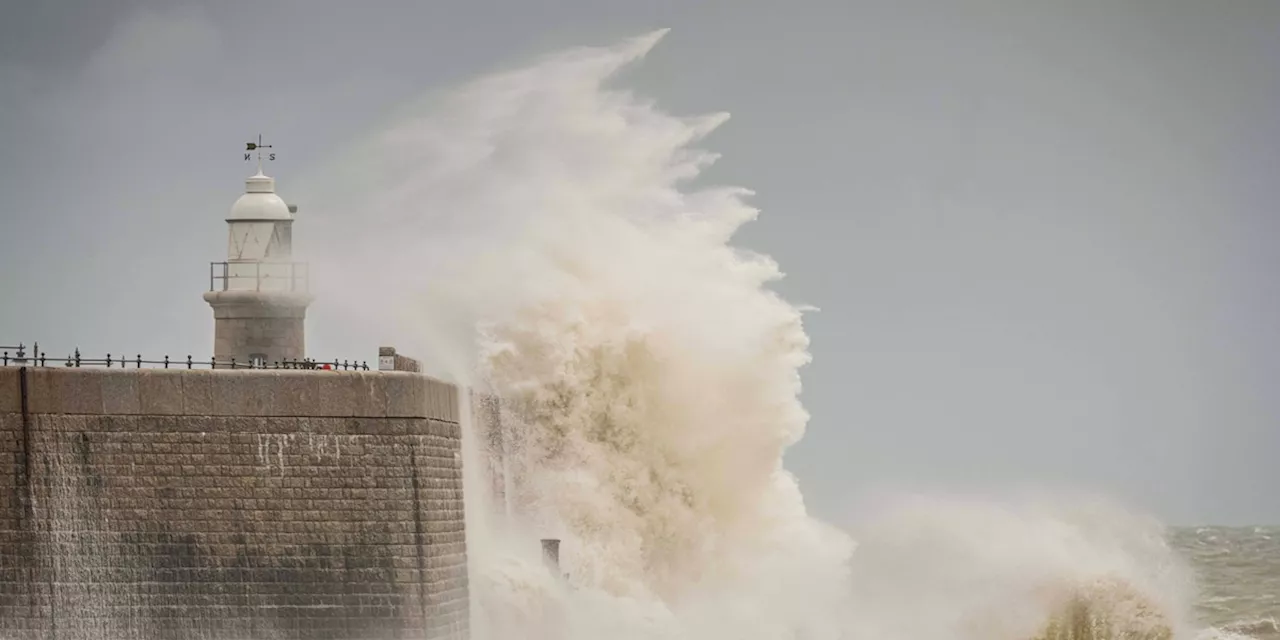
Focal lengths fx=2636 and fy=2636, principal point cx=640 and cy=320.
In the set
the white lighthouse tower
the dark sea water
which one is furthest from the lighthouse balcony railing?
the dark sea water

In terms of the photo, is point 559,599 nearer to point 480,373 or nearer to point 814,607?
point 480,373

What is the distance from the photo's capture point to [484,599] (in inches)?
1245

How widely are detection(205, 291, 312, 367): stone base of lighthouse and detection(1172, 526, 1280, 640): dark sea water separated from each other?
19.9 metres

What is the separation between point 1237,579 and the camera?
60.1 metres

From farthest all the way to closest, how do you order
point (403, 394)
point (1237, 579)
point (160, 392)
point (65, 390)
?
point (1237, 579) → point (403, 394) → point (160, 392) → point (65, 390)

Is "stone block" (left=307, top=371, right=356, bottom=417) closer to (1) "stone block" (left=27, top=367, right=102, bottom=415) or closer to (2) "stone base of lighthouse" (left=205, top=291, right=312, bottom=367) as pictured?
(1) "stone block" (left=27, top=367, right=102, bottom=415)

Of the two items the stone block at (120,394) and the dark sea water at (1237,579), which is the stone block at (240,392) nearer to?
the stone block at (120,394)

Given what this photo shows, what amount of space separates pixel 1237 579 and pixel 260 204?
33704mm

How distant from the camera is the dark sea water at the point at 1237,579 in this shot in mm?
47375

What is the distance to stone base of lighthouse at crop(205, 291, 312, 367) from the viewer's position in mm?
31922

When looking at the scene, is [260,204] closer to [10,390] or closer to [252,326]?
[252,326]

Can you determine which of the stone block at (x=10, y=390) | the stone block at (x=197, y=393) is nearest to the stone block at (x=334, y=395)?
the stone block at (x=197, y=393)

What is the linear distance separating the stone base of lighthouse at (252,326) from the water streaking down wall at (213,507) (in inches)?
142

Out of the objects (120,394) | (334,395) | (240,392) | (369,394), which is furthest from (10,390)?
(369,394)
